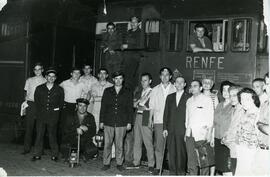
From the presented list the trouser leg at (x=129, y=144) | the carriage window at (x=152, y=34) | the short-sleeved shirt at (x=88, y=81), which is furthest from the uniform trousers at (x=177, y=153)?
the short-sleeved shirt at (x=88, y=81)

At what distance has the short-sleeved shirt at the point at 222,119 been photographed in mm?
5715

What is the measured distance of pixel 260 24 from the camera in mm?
6758

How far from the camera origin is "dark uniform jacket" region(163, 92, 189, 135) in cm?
626

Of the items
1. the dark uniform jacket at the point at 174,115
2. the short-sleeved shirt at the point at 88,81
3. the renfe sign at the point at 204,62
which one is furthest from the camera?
the short-sleeved shirt at the point at 88,81

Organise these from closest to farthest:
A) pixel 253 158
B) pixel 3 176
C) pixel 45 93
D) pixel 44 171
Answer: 1. pixel 253 158
2. pixel 3 176
3. pixel 44 171
4. pixel 45 93

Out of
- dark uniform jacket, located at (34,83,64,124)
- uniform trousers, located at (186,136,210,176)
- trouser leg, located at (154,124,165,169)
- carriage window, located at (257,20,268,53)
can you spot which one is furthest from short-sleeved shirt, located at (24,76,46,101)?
carriage window, located at (257,20,268,53)

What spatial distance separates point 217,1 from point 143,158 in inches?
140

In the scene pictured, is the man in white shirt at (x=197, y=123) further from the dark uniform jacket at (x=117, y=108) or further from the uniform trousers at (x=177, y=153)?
the dark uniform jacket at (x=117, y=108)

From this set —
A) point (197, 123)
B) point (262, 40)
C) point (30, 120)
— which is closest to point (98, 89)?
point (30, 120)

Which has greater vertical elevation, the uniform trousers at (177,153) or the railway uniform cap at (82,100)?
the railway uniform cap at (82,100)

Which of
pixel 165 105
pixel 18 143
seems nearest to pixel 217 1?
pixel 165 105

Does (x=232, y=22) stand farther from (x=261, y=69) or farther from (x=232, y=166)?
(x=232, y=166)

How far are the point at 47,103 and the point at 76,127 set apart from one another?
0.77 metres

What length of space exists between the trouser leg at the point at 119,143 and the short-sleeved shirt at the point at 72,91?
164 cm
